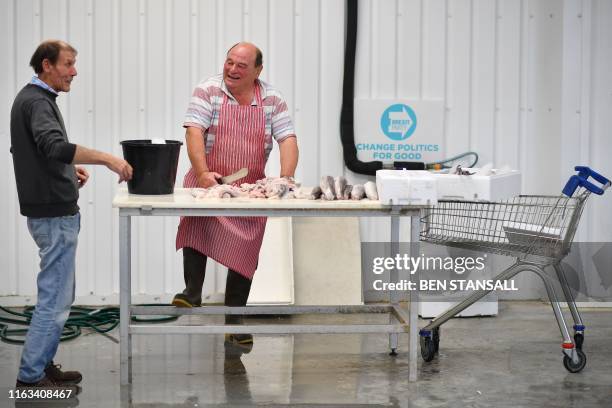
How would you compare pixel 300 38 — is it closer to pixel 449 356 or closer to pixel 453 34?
pixel 453 34

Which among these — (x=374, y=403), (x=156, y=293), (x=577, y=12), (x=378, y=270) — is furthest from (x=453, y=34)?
(x=374, y=403)

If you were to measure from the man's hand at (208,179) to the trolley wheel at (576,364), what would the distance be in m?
2.47

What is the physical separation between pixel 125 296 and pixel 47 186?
0.82 m

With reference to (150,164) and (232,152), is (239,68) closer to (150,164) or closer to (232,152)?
(232,152)

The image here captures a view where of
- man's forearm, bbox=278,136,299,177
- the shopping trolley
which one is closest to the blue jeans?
man's forearm, bbox=278,136,299,177

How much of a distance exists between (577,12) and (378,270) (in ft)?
9.04

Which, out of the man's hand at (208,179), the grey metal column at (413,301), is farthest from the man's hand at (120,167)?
the grey metal column at (413,301)

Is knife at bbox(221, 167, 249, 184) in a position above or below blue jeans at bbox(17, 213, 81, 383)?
above

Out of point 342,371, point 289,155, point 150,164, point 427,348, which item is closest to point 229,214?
point 150,164

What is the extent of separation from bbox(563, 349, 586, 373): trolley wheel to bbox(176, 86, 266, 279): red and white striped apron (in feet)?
6.83

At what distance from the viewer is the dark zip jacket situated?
495 cm

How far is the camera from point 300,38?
7.90 metres

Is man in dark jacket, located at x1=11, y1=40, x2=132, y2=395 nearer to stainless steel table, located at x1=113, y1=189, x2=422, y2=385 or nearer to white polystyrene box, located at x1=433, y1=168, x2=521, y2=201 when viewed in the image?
stainless steel table, located at x1=113, y1=189, x2=422, y2=385

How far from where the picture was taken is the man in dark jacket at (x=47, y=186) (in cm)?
496
